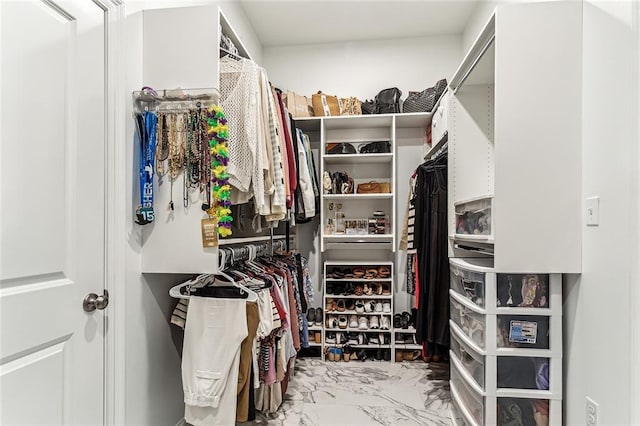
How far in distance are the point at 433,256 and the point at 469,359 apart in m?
0.78

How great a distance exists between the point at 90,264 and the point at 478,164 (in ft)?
7.01

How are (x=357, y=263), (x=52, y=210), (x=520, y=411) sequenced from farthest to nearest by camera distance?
(x=357, y=263) → (x=520, y=411) → (x=52, y=210)

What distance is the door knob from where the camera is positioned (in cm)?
131

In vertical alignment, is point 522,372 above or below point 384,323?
above

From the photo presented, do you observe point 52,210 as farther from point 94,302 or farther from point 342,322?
point 342,322

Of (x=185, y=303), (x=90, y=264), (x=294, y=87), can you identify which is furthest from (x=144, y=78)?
(x=294, y=87)

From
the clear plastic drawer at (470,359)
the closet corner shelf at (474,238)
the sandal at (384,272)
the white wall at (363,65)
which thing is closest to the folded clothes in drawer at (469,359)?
the clear plastic drawer at (470,359)

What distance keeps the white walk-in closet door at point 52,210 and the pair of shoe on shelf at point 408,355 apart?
235 cm

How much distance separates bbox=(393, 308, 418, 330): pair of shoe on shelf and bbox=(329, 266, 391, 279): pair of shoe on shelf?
0.41 m

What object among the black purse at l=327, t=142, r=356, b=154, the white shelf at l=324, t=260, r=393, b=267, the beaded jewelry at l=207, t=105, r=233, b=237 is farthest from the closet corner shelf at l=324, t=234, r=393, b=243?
the beaded jewelry at l=207, t=105, r=233, b=237

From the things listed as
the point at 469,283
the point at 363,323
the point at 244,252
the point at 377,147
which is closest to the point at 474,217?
the point at 469,283

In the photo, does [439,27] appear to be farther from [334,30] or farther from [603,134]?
[603,134]

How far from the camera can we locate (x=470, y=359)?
72.3 inches

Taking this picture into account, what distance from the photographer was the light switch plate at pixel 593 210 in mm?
1419
